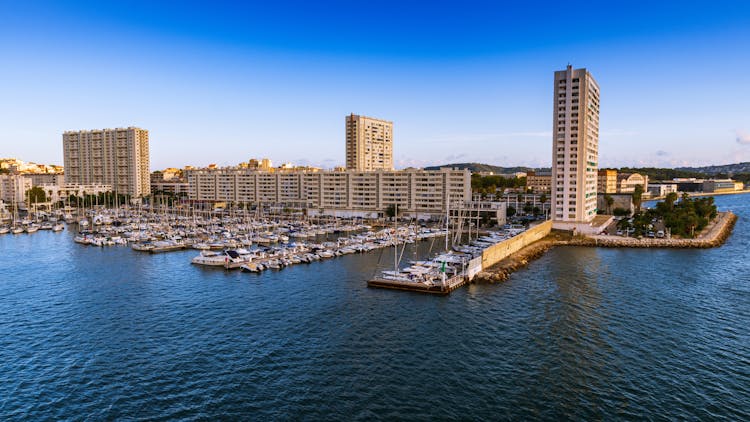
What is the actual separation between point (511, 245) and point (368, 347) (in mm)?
25902

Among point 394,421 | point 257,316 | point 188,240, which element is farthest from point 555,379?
point 188,240

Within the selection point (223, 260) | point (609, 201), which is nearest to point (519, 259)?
point (223, 260)

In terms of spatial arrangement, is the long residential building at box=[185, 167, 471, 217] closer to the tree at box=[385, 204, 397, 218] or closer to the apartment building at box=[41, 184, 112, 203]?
the tree at box=[385, 204, 397, 218]

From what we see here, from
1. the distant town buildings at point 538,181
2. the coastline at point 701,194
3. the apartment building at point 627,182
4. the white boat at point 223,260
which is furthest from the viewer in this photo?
the coastline at point 701,194

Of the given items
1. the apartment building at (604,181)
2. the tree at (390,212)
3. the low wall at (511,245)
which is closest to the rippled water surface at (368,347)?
the low wall at (511,245)

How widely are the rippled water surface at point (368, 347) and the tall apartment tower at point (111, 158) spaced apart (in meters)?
87.1

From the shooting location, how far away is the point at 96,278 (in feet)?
116

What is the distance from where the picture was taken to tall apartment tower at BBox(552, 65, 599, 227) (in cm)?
5497

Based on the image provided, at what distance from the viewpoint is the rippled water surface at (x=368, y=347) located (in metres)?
16.5

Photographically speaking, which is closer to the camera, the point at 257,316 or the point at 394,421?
the point at 394,421

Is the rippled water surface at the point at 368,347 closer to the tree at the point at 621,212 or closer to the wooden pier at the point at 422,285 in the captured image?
the wooden pier at the point at 422,285

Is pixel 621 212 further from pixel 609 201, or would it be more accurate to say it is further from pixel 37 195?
pixel 37 195

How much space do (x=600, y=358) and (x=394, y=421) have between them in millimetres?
10284

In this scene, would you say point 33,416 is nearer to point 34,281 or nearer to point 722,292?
point 34,281
